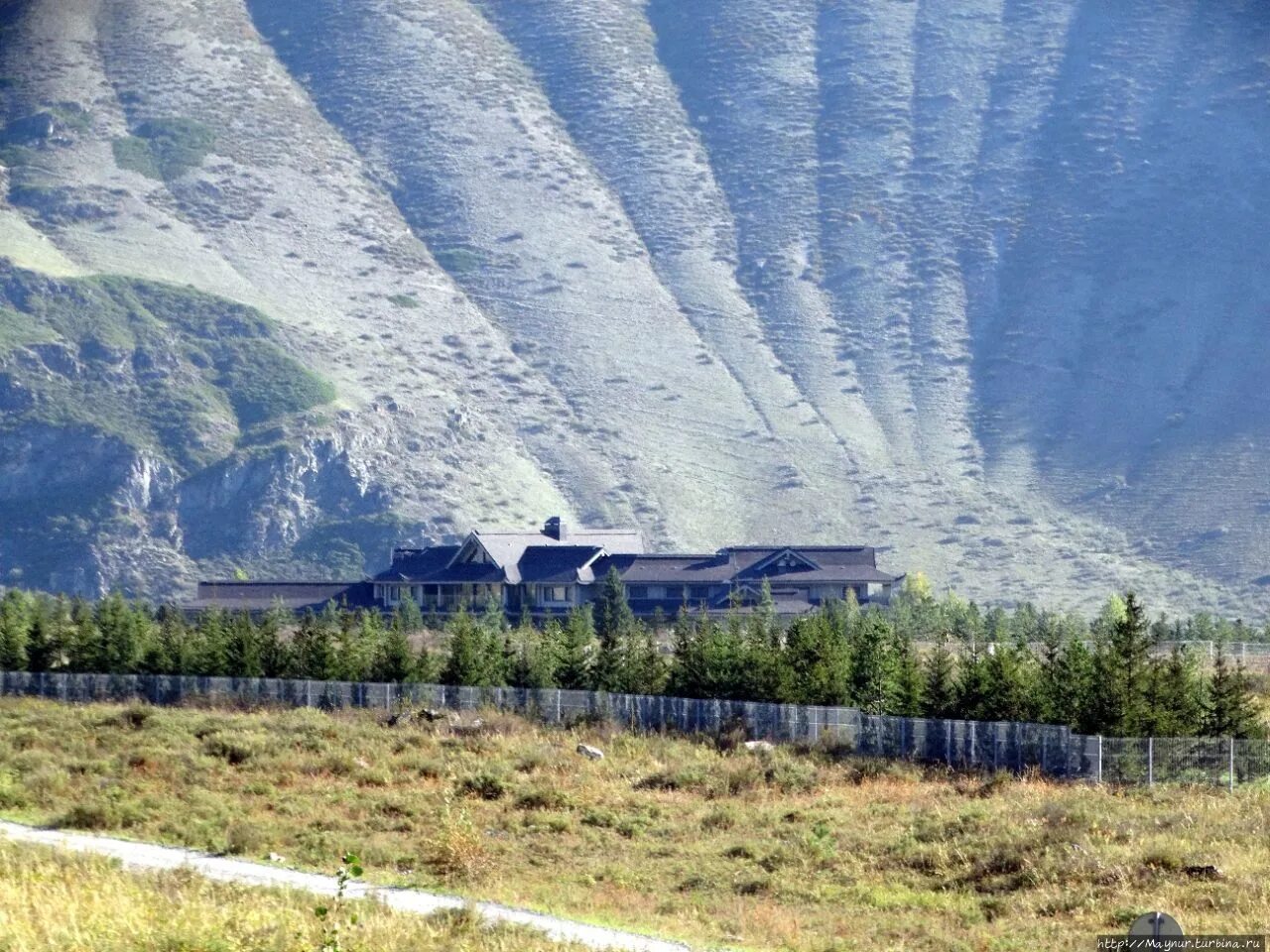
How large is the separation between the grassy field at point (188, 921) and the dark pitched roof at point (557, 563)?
103320mm

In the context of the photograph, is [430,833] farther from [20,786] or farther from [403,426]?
[403,426]

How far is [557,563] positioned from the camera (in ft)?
442

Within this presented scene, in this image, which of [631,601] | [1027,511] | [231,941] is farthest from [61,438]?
[231,941]

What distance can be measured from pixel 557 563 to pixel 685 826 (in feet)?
301

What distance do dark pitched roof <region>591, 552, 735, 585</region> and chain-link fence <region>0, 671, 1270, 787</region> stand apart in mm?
59211

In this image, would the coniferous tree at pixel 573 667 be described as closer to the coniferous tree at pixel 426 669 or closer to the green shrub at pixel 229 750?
the coniferous tree at pixel 426 669

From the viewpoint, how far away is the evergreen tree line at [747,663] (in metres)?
53.6

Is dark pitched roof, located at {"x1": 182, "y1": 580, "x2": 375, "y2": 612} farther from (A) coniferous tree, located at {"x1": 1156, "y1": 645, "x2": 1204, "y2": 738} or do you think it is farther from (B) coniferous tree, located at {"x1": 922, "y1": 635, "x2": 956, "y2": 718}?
(A) coniferous tree, located at {"x1": 1156, "y1": 645, "x2": 1204, "y2": 738}

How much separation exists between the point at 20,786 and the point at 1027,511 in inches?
5841

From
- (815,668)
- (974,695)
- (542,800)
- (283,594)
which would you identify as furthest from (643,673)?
(283,594)

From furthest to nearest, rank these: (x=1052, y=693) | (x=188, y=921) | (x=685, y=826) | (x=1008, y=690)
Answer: (x=1008, y=690)
(x=1052, y=693)
(x=685, y=826)
(x=188, y=921)

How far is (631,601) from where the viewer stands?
133m

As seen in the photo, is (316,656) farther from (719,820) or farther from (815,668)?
(719,820)

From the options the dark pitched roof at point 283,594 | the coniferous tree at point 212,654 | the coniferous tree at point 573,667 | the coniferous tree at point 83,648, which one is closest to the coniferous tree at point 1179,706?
the coniferous tree at point 573,667
